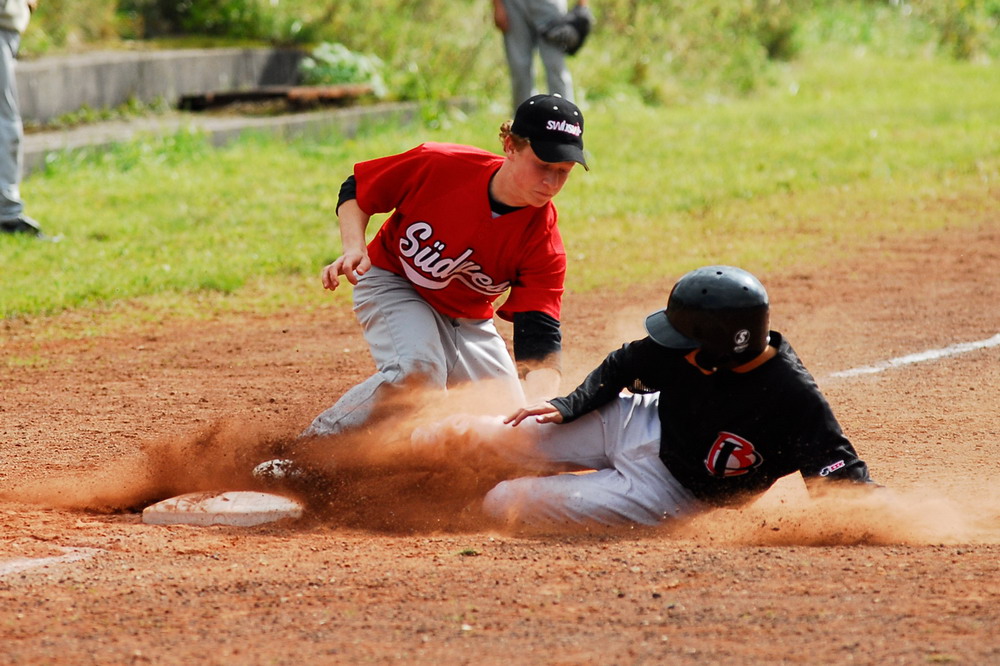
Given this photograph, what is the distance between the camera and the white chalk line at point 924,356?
5.88 m

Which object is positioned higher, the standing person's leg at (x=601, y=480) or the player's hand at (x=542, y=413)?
the player's hand at (x=542, y=413)

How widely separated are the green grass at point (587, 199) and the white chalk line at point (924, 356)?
1.95m

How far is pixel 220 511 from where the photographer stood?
4.09m

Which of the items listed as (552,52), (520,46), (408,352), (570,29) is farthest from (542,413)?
(520,46)

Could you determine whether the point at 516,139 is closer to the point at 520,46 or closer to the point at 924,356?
the point at 924,356

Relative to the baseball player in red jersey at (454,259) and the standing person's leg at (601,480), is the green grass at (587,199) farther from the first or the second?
the standing person's leg at (601,480)

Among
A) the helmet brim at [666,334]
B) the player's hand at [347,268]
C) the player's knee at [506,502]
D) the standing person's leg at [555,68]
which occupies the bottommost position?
the player's knee at [506,502]

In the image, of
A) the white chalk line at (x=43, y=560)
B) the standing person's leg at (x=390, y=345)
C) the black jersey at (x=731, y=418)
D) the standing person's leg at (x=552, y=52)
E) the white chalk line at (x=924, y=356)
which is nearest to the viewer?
the white chalk line at (x=43, y=560)

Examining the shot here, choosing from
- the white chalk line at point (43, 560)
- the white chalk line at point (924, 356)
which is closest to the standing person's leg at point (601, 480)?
the white chalk line at point (43, 560)

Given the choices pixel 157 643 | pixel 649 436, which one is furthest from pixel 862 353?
pixel 157 643

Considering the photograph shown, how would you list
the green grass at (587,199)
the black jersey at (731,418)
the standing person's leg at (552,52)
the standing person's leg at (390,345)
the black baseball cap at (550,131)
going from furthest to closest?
the standing person's leg at (552,52), the green grass at (587,199), the standing person's leg at (390,345), the black baseball cap at (550,131), the black jersey at (731,418)

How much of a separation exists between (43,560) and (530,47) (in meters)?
7.79

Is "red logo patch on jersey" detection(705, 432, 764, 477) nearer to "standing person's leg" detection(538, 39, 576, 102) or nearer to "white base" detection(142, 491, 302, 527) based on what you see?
"white base" detection(142, 491, 302, 527)

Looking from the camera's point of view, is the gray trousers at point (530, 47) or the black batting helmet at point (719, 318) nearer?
the black batting helmet at point (719, 318)
